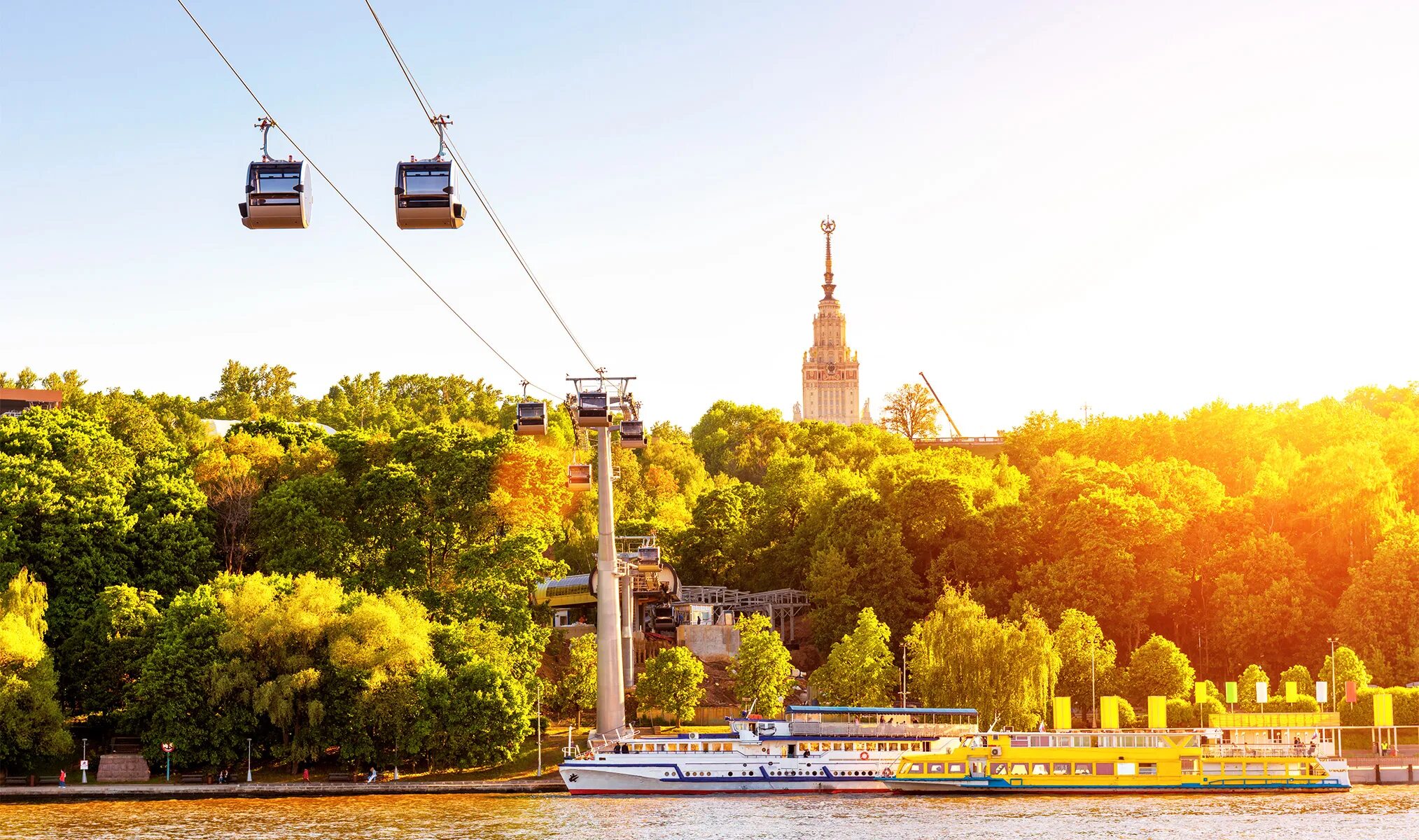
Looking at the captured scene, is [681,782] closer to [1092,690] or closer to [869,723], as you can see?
[869,723]

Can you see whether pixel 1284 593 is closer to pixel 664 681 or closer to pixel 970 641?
pixel 970 641

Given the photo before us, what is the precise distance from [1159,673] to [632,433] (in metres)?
26.5

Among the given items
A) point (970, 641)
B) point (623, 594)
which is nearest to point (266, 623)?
point (623, 594)

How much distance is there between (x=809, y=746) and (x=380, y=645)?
60.8 ft

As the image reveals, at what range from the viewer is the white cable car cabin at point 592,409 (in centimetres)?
6588

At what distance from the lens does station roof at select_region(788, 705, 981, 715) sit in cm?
7025

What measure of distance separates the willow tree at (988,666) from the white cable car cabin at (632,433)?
1707cm

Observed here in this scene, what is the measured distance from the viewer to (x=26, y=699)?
2645 inches

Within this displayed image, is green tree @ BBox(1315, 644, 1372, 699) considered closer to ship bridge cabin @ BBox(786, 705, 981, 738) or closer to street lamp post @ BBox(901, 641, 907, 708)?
ship bridge cabin @ BBox(786, 705, 981, 738)

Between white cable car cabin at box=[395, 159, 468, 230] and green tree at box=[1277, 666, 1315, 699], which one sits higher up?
white cable car cabin at box=[395, 159, 468, 230]

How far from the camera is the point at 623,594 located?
7844cm

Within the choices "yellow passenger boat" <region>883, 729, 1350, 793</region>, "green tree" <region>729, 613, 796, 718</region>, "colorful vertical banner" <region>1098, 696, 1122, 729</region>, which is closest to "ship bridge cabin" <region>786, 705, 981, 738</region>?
"yellow passenger boat" <region>883, 729, 1350, 793</region>

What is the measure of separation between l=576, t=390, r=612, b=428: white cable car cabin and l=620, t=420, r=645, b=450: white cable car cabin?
3.57 m

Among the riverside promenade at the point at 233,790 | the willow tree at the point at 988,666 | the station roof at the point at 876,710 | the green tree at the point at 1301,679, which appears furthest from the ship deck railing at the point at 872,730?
the green tree at the point at 1301,679
